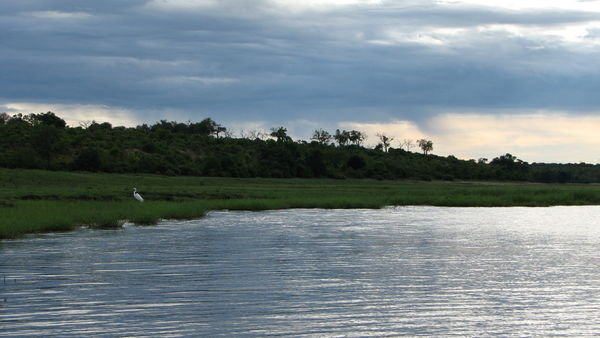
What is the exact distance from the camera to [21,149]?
7731 centimetres

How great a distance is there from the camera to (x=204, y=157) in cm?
9638

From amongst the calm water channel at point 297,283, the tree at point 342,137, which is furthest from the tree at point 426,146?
the calm water channel at point 297,283

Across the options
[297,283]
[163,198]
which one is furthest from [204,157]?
[297,283]

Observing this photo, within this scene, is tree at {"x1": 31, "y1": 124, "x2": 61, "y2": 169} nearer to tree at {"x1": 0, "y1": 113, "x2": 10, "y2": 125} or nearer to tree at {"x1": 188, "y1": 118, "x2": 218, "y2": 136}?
tree at {"x1": 0, "y1": 113, "x2": 10, "y2": 125}

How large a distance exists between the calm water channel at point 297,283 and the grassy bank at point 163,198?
214 centimetres

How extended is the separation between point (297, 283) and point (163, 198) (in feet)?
110

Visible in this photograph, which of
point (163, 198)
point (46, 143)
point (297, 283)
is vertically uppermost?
point (46, 143)

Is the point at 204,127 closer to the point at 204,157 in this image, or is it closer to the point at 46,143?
the point at 204,157

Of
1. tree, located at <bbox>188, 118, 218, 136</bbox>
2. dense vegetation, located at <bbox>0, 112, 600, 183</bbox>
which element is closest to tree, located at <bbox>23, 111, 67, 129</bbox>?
dense vegetation, located at <bbox>0, 112, 600, 183</bbox>

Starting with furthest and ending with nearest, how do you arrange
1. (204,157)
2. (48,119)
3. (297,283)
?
(48,119) < (204,157) < (297,283)

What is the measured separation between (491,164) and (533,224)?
3191 inches

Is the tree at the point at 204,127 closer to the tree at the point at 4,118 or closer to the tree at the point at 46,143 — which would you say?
the tree at the point at 4,118

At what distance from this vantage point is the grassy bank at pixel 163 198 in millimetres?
35188

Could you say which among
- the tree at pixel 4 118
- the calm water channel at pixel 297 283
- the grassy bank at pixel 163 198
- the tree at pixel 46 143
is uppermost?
the tree at pixel 4 118
